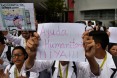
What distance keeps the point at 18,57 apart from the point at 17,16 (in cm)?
57

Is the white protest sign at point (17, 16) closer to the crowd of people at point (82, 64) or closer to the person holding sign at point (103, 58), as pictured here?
the crowd of people at point (82, 64)

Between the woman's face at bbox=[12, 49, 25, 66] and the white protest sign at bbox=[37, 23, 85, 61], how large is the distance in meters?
1.29

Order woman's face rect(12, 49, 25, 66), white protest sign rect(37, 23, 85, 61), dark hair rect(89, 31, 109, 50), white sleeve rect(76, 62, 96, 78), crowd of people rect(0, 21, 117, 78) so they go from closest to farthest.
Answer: crowd of people rect(0, 21, 117, 78)
white protest sign rect(37, 23, 85, 61)
white sleeve rect(76, 62, 96, 78)
dark hair rect(89, 31, 109, 50)
woman's face rect(12, 49, 25, 66)

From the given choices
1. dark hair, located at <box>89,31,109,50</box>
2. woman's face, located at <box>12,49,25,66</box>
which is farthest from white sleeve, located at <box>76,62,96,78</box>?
woman's face, located at <box>12,49,25,66</box>

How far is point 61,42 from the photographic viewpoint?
3215 mm

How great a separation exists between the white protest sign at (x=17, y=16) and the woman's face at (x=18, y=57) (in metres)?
0.33

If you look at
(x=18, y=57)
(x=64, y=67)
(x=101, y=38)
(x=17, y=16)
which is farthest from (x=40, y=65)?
(x=17, y=16)

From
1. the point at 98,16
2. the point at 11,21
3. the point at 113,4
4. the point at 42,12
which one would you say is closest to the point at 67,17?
the point at 42,12

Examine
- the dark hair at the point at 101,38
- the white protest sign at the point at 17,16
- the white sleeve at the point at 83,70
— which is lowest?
the white sleeve at the point at 83,70

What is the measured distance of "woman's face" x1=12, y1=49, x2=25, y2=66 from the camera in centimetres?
443

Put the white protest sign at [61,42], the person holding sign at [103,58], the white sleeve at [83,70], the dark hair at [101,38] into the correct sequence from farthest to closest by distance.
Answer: the dark hair at [101,38] → the person holding sign at [103,58] → the white sleeve at [83,70] → the white protest sign at [61,42]

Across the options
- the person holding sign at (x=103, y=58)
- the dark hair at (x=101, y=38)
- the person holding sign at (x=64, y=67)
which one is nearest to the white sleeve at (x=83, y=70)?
the person holding sign at (x=64, y=67)

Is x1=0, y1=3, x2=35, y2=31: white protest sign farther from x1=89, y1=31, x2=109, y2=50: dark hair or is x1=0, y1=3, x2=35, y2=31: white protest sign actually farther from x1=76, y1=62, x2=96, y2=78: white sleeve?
x1=76, y1=62, x2=96, y2=78: white sleeve

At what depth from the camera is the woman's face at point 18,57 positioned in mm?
4434
